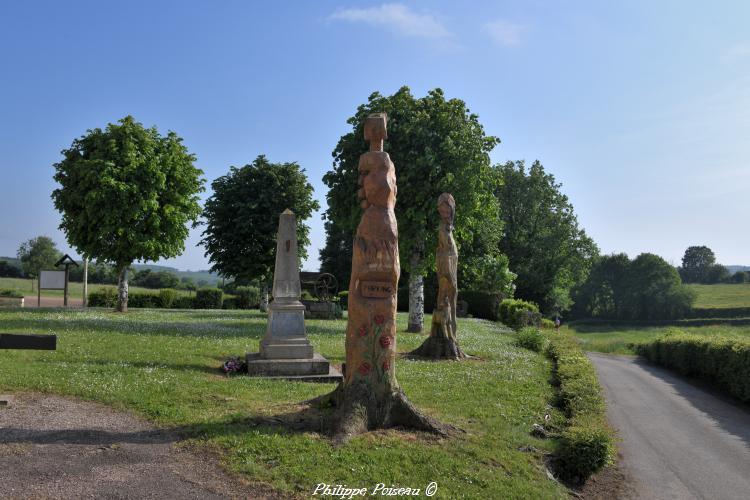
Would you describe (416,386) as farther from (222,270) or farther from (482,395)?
(222,270)

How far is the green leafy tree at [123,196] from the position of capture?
25328mm

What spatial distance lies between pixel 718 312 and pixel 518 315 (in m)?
31.1

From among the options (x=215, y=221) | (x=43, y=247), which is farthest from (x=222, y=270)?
(x=43, y=247)

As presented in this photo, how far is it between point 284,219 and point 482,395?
20.8 ft

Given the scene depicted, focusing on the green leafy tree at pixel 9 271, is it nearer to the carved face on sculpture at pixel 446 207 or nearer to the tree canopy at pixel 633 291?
the tree canopy at pixel 633 291

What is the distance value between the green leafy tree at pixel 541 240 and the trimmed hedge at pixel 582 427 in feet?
114

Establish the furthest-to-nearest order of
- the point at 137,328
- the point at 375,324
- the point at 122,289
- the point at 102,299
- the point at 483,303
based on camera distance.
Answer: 1. the point at 483,303
2. the point at 102,299
3. the point at 122,289
4. the point at 137,328
5. the point at 375,324

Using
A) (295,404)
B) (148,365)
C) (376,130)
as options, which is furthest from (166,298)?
(376,130)

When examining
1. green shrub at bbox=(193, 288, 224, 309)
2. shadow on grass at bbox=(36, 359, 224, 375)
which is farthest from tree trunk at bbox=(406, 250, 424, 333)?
green shrub at bbox=(193, 288, 224, 309)

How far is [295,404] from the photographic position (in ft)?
29.6

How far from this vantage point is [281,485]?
5.92 metres

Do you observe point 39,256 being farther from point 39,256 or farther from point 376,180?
point 376,180

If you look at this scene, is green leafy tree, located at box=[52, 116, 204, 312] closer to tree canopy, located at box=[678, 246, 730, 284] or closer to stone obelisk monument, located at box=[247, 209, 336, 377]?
stone obelisk monument, located at box=[247, 209, 336, 377]

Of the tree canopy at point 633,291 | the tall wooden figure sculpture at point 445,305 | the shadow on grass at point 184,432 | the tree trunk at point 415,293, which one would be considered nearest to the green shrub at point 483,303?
the tree trunk at point 415,293
